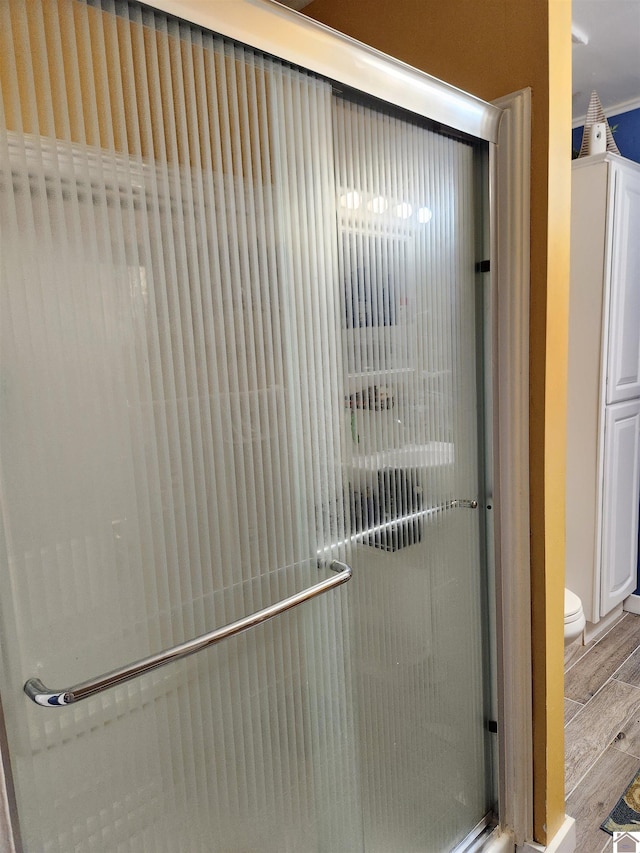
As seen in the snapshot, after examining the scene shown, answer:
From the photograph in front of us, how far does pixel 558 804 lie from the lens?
5.16 ft

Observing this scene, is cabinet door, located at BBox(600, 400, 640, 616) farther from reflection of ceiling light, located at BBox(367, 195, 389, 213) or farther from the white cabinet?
reflection of ceiling light, located at BBox(367, 195, 389, 213)

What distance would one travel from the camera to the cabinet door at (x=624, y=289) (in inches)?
97.9

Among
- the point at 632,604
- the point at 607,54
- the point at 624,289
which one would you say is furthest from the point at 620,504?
the point at 607,54

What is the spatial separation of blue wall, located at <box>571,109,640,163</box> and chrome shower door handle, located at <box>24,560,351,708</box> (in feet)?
8.88

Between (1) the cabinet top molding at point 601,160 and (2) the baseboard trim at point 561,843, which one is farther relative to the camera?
(1) the cabinet top molding at point 601,160

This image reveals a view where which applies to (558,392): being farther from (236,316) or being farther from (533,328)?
(236,316)

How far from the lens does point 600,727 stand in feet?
6.99

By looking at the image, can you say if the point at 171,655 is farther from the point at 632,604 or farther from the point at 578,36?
the point at 632,604

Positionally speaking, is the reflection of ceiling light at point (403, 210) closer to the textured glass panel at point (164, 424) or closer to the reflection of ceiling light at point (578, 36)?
the textured glass panel at point (164, 424)

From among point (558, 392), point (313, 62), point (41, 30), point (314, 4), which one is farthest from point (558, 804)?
point (314, 4)

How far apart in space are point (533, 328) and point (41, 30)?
115cm

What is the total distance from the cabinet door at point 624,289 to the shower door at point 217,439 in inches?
57.2

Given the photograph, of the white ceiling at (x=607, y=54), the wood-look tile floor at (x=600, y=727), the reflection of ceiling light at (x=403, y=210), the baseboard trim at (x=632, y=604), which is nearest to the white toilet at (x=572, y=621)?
the wood-look tile floor at (x=600, y=727)

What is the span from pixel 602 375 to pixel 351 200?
186 cm
